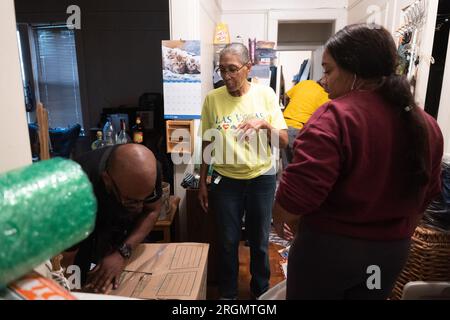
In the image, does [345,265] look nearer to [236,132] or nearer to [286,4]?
[236,132]

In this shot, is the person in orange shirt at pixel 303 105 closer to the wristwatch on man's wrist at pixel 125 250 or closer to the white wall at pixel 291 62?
the white wall at pixel 291 62

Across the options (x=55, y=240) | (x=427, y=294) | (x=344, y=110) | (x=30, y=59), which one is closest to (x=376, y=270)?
(x=344, y=110)

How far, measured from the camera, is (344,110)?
2.48 feet

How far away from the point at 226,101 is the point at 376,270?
1107 mm

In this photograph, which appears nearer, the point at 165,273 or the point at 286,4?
the point at 165,273

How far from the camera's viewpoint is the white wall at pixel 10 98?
1.78 ft

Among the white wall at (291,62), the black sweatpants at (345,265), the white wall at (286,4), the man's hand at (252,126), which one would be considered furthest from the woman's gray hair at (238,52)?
the white wall at (291,62)

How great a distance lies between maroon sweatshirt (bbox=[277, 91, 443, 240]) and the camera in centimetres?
75

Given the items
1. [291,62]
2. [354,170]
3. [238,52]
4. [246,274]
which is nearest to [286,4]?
[291,62]

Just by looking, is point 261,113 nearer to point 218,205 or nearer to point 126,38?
point 218,205

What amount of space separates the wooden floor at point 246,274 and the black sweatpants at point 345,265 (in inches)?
44.3

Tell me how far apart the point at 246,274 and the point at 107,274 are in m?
1.41

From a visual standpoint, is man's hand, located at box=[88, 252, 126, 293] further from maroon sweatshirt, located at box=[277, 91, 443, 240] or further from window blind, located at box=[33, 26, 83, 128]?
window blind, located at box=[33, 26, 83, 128]

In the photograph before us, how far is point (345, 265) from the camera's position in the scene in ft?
2.81
